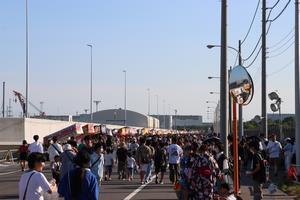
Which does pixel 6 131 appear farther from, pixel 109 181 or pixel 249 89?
pixel 249 89

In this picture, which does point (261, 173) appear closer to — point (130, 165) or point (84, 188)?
point (84, 188)

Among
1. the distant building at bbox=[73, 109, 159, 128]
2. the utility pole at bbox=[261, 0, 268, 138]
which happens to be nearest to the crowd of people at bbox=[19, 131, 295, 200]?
the utility pole at bbox=[261, 0, 268, 138]

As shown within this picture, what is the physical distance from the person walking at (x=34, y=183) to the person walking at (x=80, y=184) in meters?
0.26

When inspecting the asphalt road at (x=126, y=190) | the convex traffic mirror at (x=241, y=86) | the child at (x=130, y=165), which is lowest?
the asphalt road at (x=126, y=190)

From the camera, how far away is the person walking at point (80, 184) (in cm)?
860

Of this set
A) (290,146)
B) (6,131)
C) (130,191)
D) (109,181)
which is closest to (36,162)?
(130,191)

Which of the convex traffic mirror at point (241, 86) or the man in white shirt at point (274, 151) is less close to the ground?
the convex traffic mirror at point (241, 86)

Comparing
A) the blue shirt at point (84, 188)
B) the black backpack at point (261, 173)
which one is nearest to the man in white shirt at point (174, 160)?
the black backpack at point (261, 173)

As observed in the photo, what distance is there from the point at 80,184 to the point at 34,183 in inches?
24.5

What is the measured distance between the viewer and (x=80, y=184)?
8617 millimetres

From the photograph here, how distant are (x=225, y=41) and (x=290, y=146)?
8522 mm

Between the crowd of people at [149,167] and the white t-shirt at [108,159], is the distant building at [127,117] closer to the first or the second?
the white t-shirt at [108,159]

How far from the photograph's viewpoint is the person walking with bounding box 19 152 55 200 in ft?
28.1

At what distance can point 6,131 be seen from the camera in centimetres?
6078
